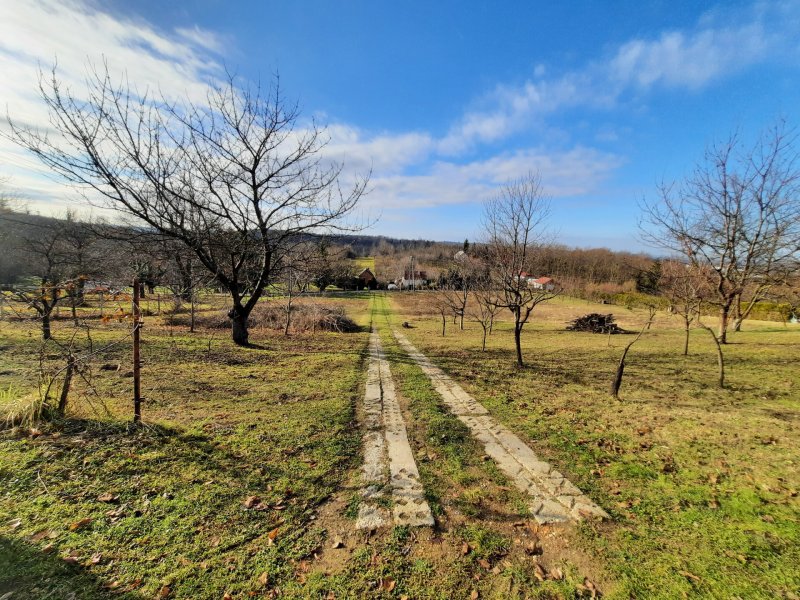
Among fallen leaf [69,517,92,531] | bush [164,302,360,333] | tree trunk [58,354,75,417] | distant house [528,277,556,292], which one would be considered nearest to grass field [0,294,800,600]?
fallen leaf [69,517,92,531]

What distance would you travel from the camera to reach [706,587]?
2.53 m

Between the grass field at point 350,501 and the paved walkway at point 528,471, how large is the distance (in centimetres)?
18

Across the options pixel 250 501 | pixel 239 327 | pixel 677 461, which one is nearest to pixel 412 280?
pixel 239 327

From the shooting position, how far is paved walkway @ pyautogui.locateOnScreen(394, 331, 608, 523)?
3488 mm

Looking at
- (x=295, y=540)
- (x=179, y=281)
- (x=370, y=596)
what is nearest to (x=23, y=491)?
(x=295, y=540)

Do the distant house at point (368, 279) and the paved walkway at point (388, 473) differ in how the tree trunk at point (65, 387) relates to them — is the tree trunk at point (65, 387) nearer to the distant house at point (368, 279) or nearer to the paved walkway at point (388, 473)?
the paved walkway at point (388, 473)

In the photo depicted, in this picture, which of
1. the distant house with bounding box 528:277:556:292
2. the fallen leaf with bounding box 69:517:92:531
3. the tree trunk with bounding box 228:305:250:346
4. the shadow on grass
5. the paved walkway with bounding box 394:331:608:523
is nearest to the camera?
the shadow on grass

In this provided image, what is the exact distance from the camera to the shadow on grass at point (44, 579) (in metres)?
2.28

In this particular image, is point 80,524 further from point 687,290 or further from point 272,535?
point 687,290

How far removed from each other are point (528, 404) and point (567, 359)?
6782 mm

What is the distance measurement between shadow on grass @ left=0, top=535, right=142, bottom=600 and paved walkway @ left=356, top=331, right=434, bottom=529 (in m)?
1.96

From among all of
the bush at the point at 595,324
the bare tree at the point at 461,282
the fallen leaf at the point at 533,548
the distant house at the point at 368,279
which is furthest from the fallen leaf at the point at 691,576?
the distant house at the point at 368,279

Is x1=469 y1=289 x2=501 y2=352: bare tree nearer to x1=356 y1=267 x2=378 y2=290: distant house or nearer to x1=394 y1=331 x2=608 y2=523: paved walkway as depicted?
x1=394 y1=331 x2=608 y2=523: paved walkway

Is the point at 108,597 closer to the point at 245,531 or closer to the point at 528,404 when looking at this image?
the point at 245,531
